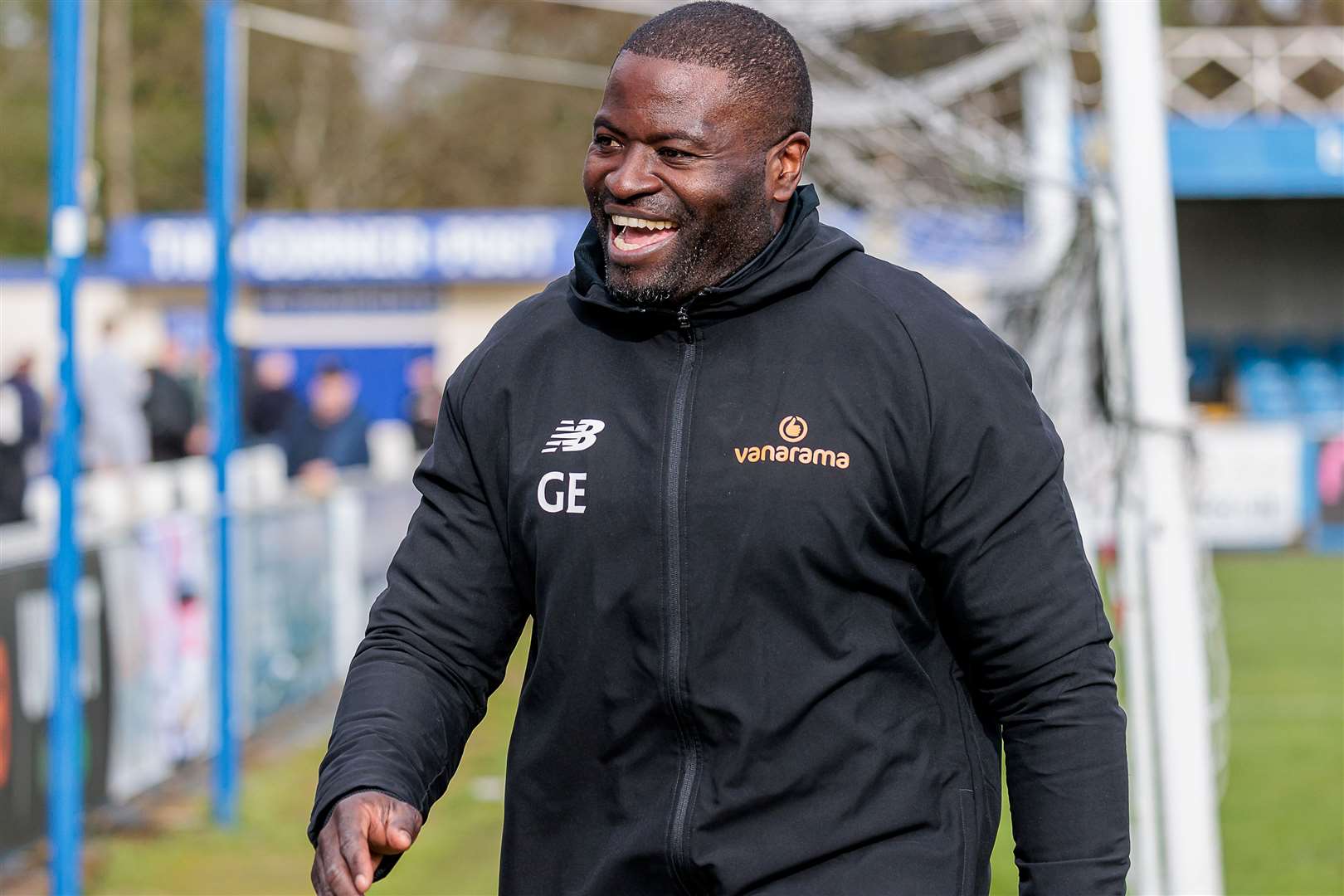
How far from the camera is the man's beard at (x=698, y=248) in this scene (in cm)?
233

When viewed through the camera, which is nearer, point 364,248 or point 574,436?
point 574,436

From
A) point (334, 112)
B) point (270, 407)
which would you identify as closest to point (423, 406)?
point (270, 407)

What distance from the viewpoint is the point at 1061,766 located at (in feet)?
7.45

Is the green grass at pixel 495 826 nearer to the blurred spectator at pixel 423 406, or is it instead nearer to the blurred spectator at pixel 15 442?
the blurred spectator at pixel 15 442

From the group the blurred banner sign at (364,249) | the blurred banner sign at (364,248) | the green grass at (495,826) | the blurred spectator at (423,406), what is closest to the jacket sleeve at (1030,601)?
the green grass at (495,826)

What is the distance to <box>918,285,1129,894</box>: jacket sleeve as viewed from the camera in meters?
2.25

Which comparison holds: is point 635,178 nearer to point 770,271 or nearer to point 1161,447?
point 770,271

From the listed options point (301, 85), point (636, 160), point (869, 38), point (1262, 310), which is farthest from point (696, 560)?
point (301, 85)

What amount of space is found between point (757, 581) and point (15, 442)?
10.5m

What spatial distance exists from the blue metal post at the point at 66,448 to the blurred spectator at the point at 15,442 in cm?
580

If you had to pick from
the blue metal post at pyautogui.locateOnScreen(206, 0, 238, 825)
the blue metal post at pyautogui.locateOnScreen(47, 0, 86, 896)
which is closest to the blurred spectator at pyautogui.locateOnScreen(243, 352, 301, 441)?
the blue metal post at pyautogui.locateOnScreen(206, 0, 238, 825)

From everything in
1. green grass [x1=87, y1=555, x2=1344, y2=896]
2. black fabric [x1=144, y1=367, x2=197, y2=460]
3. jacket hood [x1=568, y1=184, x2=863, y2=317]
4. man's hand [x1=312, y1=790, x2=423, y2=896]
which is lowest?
green grass [x1=87, y1=555, x2=1344, y2=896]

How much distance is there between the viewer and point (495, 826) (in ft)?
25.4

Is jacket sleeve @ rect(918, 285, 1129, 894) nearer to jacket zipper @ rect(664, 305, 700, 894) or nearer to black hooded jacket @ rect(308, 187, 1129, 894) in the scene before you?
black hooded jacket @ rect(308, 187, 1129, 894)
